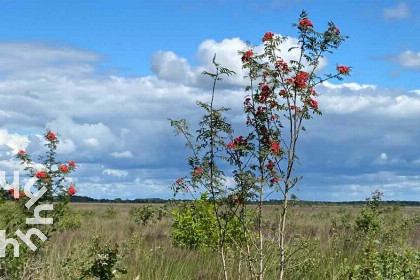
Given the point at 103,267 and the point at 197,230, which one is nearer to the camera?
the point at 103,267

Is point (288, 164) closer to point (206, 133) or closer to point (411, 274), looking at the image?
point (206, 133)

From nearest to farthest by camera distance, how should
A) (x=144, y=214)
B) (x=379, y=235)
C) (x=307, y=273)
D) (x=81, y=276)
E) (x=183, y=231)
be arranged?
(x=81, y=276) < (x=307, y=273) < (x=183, y=231) < (x=379, y=235) < (x=144, y=214)

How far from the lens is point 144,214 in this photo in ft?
76.4

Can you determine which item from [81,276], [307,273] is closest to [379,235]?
[307,273]

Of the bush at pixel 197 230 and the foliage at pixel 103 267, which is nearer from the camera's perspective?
the foliage at pixel 103 267

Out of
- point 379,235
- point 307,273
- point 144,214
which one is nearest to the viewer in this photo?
point 307,273

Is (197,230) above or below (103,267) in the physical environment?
above

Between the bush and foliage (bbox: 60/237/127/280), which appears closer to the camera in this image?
foliage (bbox: 60/237/127/280)

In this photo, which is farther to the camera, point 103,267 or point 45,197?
point 45,197

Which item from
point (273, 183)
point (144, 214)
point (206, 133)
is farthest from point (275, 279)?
point (144, 214)

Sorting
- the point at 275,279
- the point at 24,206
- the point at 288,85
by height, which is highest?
the point at 288,85

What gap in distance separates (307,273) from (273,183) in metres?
2.70

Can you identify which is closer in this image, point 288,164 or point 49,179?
point 288,164

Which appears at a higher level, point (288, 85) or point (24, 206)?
point (288, 85)
